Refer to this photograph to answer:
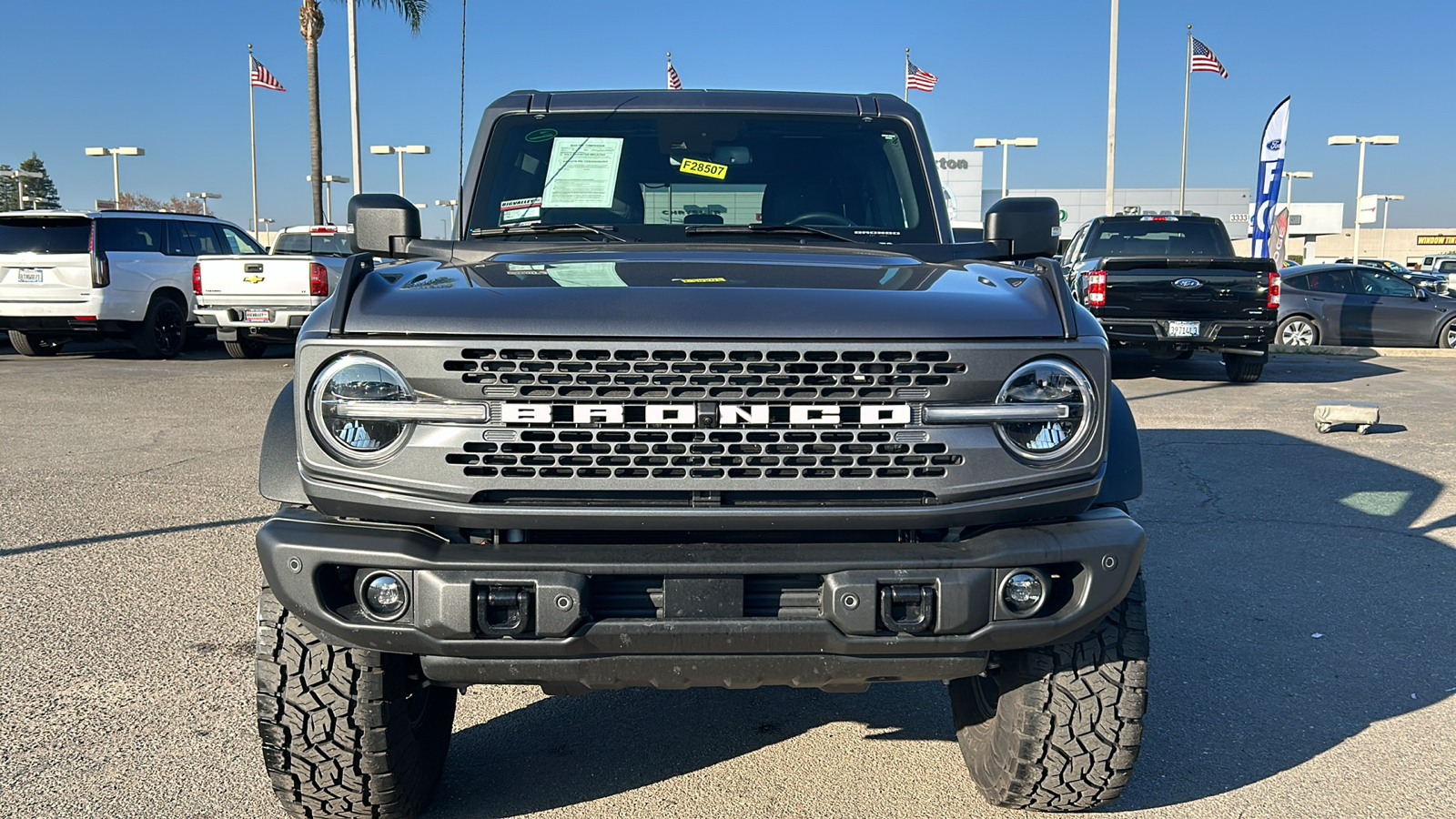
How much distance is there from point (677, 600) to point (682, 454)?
0.30m

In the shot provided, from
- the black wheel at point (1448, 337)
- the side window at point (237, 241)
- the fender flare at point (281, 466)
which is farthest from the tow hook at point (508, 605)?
the black wheel at point (1448, 337)

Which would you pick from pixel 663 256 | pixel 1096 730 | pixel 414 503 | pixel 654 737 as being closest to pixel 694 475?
pixel 414 503

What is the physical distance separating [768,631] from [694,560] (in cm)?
21

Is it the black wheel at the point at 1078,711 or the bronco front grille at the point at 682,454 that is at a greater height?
the bronco front grille at the point at 682,454

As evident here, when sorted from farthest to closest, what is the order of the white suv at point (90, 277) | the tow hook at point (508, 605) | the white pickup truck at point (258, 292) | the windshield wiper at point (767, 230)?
the white suv at point (90, 277)
the white pickup truck at point (258, 292)
the windshield wiper at point (767, 230)
the tow hook at point (508, 605)

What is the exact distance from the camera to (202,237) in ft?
53.1

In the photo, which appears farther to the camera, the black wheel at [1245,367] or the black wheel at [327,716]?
the black wheel at [1245,367]

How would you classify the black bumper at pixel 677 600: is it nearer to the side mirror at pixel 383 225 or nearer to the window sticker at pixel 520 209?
the side mirror at pixel 383 225

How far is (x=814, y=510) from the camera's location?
250cm

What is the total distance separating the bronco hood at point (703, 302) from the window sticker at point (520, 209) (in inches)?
38.2

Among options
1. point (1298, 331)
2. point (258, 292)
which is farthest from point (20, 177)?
point (1298, 331)

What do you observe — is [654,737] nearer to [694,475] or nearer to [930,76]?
[694,475]

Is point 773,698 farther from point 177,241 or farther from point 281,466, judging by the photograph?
point 177,241

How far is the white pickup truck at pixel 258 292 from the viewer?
549 inches
